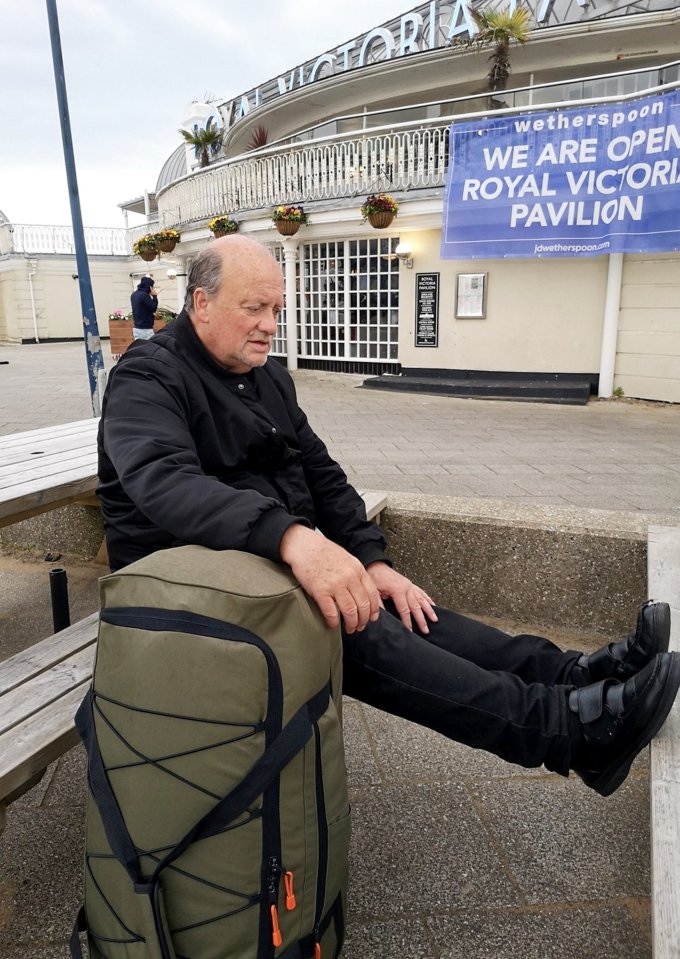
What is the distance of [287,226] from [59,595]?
11.4 m

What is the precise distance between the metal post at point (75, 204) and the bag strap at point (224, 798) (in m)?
7.71

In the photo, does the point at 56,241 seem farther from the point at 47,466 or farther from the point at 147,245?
the point at 47,466

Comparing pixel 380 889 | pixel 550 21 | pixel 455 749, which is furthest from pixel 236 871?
pixel 550 21

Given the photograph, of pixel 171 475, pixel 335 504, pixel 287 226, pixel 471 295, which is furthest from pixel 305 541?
pixel 287 226

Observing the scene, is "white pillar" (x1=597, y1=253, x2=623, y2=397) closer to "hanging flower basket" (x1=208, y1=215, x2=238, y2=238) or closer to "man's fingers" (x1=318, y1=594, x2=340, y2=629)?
"hanging flower basket" (x1=208, y1=215, x2=238, y2=238)

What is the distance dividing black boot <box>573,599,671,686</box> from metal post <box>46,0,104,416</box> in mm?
7638

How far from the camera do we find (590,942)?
5.29 ft

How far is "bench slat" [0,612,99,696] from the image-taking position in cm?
178

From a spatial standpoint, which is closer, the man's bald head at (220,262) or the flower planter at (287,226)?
the man's bald head at (220,262)

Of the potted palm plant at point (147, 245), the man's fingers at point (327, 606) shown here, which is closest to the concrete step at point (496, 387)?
the potted palm plant at point (147, 245)

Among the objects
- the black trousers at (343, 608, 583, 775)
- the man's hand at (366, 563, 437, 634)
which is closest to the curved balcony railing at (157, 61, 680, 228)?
the man's hand at (366, 563, 437, 634)

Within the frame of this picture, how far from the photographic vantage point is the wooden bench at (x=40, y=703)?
1.47 meters

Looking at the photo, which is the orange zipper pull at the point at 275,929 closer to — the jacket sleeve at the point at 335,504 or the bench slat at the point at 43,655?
the bench slat at the point at 43,655

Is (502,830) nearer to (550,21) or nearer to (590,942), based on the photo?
(590,942)
